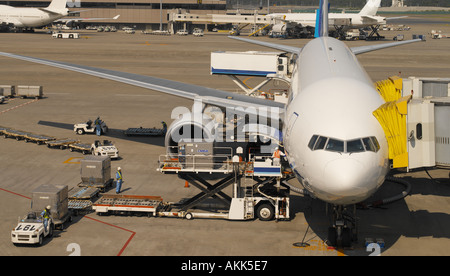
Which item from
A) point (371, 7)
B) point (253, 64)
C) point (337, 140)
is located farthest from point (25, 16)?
point (337, 140)

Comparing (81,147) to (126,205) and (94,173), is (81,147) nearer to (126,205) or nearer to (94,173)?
(94,173)

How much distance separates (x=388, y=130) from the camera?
17781 millimetres

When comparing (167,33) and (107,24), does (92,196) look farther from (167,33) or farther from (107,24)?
(107,24)

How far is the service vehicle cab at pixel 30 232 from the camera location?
19.2 meters

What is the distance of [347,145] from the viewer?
16.4 meters

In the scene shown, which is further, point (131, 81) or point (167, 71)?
point (167, 71)

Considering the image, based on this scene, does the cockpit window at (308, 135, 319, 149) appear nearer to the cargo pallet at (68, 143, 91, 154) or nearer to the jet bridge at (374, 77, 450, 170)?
the jet bridge at (374, 77, 450, 170)

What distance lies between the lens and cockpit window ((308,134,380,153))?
16.4 meters

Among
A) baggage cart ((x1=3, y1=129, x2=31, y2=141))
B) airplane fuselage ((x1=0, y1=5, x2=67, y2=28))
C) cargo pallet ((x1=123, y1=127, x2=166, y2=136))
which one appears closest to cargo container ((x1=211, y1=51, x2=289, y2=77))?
cargo pallet ((x1=123, y1=127, x2=166, y2=136))

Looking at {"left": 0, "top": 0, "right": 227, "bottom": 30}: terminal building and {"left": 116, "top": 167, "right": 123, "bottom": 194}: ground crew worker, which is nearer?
{"left": 116, "top": 167, "right": 123, "bottom": 194}: ground crew worker

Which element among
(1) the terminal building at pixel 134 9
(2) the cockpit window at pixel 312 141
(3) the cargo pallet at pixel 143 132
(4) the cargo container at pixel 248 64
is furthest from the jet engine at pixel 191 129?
(1) the terminal building at pixel 134 9

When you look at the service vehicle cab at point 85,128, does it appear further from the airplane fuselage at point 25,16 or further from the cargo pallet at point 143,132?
the airplane fuselage at point 25,16
